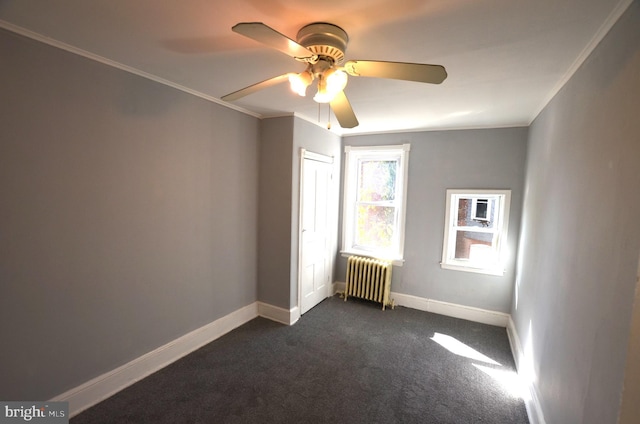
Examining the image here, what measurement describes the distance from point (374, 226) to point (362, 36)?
2963 millimetres

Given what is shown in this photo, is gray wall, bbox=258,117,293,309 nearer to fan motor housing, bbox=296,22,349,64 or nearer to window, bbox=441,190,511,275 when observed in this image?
fan motor housing, bbox=296,22,349,64

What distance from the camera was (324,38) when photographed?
1.42 metres

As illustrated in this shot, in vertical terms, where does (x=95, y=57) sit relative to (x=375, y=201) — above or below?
above

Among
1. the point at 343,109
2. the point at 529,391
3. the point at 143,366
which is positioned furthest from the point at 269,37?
the point at 529,391

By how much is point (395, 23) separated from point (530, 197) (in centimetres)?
230

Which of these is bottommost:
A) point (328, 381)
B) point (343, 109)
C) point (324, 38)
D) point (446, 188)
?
point (328, 381)

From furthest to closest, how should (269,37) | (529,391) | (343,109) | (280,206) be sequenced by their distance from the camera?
(280,206) < (529,391) < (343,109) < (269,37)

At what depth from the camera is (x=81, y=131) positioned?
Result: 1868 mm

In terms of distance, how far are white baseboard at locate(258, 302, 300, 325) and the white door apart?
0.17 m

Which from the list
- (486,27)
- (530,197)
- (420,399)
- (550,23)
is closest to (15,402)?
(420,399)

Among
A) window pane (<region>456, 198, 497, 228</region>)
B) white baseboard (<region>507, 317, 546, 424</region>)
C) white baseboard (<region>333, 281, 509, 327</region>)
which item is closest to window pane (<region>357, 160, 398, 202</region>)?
window pane (<region>456, 198, 497, 228</region>)

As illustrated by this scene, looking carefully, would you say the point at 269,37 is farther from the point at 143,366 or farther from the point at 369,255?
the point at 369,255

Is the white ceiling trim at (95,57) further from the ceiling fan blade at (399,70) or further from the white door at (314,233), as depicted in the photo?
the ceiling fan blade at (399,70)

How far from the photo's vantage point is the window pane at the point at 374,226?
4070 millimetres
